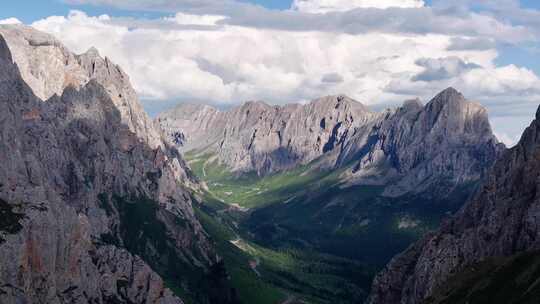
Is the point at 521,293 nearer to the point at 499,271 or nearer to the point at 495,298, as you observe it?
the point at 495,298

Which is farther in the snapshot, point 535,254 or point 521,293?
point 535,254

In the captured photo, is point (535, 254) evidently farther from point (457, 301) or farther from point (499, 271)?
point (457, 301)

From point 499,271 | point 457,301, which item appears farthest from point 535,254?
point 457,301

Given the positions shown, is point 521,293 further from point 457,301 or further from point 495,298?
point 457,301

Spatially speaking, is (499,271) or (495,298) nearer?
(495,298)

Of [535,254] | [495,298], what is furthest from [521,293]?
[535,254]

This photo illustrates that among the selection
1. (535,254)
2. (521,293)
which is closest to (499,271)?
(535,254)
